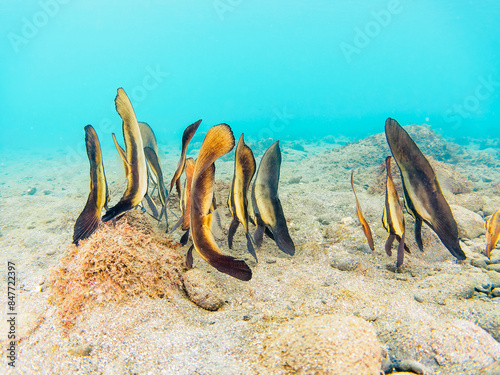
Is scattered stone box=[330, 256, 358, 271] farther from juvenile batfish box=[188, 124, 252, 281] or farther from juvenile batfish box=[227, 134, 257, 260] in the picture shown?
juvenile batfish box=[188, 124, 252, 281]

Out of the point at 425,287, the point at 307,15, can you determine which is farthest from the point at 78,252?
the point at 307,15

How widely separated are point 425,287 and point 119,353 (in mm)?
2673

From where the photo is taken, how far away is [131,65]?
449 feet

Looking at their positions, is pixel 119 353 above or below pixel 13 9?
below

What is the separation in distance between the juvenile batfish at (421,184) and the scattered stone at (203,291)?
1722mm

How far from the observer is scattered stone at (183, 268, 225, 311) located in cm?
217

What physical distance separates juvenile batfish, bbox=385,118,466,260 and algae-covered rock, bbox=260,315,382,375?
744mm

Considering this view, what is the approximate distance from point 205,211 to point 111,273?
147cm

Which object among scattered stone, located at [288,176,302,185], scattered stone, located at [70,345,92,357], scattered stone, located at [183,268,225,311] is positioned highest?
scattered stone, located at [288,176,302,185]

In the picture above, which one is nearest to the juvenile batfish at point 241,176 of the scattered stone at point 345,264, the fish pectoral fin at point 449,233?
the fish pectoral fin at point 449,233

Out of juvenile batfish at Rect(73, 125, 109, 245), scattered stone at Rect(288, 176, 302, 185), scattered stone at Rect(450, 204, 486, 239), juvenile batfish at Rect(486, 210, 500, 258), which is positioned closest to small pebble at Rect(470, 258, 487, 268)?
juvenile batfish at Rect(486, 210, 500, 258)

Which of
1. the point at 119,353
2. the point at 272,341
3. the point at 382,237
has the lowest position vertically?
the point at 119,353

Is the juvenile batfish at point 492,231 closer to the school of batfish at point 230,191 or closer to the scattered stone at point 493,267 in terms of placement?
the scattered stone at point 493,267

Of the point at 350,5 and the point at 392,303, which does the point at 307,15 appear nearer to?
the point at 350,5
